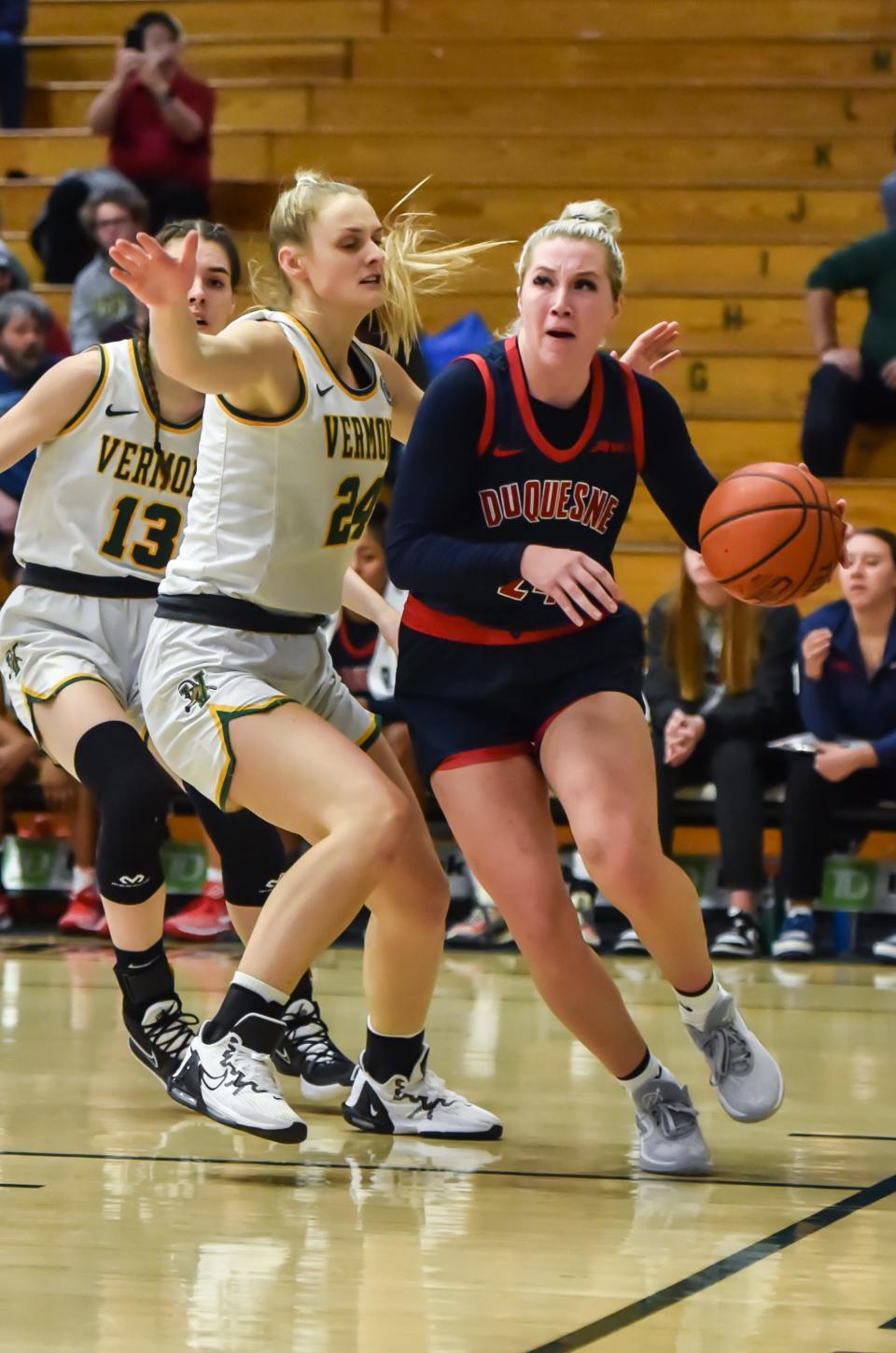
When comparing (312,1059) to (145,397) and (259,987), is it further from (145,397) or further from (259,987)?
(145,397)

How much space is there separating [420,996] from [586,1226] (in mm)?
822

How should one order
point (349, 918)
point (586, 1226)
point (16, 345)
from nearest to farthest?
point (586, 1226) → point (349, 918) → point (16, 345)

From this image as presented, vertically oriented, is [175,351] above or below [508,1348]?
above

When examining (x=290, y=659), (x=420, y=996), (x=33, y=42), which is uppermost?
(x=33, y=42)

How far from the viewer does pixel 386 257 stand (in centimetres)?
420

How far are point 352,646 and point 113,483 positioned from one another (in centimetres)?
321

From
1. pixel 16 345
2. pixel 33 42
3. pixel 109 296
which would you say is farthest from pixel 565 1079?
pixel 33 42

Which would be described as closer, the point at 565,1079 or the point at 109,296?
the point at 565,1079

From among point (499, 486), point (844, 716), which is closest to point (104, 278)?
point (844, 716)

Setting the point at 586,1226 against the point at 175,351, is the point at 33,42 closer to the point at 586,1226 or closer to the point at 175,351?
the point at 175,351

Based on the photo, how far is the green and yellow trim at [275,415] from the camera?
3.90 metres

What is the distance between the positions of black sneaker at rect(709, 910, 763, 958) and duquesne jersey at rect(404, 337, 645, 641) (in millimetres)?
3495

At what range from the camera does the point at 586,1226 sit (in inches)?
135

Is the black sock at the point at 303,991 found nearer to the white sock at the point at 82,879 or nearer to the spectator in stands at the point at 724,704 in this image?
the spectator in stands at the point at 724,704
